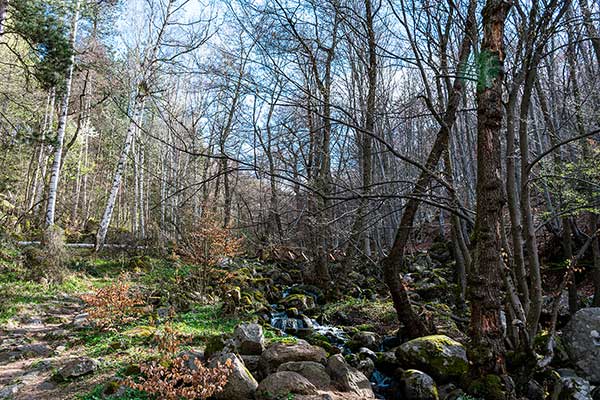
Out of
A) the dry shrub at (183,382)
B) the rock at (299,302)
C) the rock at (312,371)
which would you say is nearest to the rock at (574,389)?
the rock at (312,371)

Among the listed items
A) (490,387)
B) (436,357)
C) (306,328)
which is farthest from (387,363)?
(306,328)

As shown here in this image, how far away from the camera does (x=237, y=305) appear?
7.92 m

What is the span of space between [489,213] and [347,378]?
2364 millimetres

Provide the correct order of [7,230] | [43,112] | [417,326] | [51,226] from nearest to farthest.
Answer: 1. [417,326]
2. [51,226]
3. [7,230]
4. [43,112]

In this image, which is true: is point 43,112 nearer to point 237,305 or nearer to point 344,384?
point 237,305

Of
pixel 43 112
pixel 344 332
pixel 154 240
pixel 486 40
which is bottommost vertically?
pixel 344 332

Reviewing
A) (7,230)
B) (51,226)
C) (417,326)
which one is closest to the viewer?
(417,326)

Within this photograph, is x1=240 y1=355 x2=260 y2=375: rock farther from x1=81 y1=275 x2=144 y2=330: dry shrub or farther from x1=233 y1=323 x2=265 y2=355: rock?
x1=81 y1=275 x2=144 y2=330: dry shrub

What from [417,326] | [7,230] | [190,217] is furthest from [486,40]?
[7,230]

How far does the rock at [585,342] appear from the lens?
467 centimetres

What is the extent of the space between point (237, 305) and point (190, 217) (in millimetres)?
4566

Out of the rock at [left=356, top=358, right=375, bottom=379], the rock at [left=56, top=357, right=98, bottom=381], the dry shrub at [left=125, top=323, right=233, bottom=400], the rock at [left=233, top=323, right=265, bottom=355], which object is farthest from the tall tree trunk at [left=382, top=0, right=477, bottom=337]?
the rock at [left=56, top=357, right=98, bottom=381]

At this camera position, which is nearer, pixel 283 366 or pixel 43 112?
pixel 283 366

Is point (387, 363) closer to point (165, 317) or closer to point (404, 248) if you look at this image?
point (404, 248)
